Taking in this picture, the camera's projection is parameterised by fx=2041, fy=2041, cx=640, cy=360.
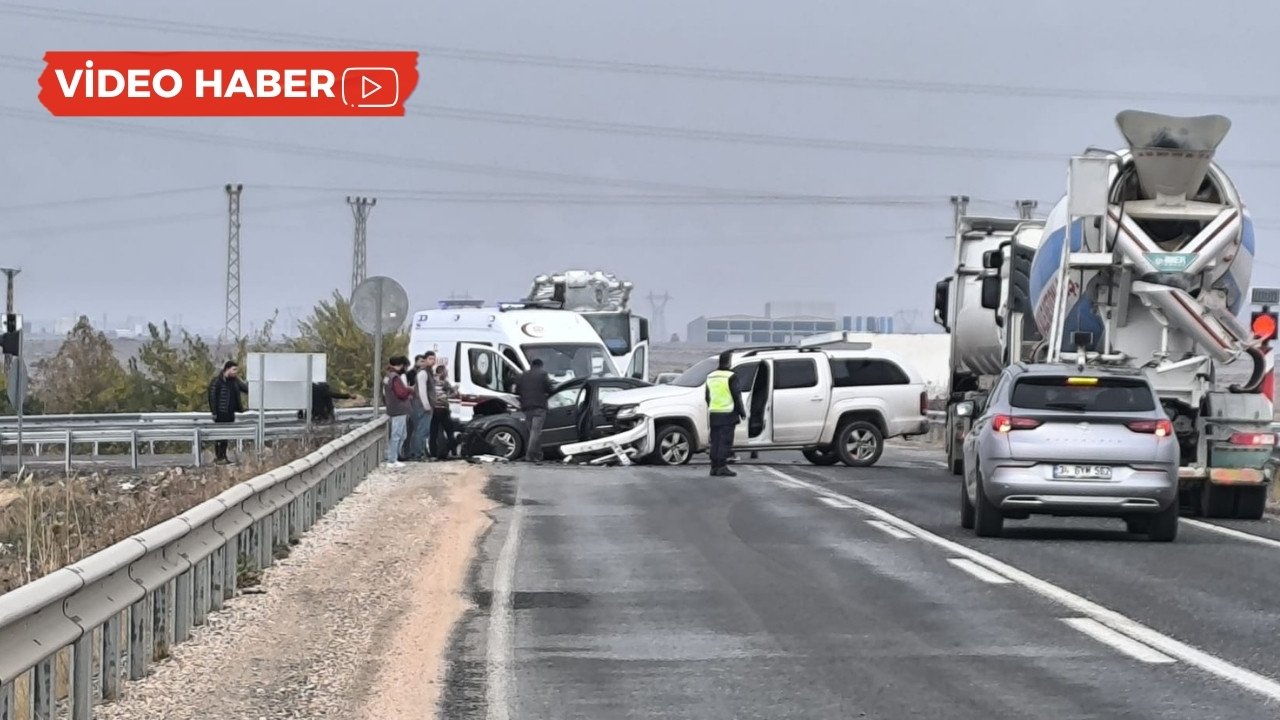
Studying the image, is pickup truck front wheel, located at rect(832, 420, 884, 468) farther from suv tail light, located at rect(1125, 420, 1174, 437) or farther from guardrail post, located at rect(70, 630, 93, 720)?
guardrail post, located at rect(70, 630, 93, 720)

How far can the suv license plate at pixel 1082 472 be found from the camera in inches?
724

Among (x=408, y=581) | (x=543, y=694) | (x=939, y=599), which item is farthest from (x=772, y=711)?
(x=408, y=581)

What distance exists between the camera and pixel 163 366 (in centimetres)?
6347

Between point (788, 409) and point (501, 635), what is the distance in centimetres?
2145

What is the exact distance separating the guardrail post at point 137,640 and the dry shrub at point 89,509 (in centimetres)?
130

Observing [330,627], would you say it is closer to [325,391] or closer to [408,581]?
[408,581]

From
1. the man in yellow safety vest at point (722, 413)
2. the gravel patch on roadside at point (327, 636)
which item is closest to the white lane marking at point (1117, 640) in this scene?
the gravel patch on roadside at point (327, 636)

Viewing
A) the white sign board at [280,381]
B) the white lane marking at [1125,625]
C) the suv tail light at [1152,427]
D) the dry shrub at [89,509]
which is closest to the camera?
the white lane marking at [1125,625]

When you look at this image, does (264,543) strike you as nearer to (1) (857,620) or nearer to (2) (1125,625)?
(1) (857,620)

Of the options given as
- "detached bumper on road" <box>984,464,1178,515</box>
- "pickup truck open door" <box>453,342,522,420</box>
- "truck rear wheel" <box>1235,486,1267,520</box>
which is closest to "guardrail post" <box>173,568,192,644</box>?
"detached bumper on road" <box>984,464,1178,515</box>

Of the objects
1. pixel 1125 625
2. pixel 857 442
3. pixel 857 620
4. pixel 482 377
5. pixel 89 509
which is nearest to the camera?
pixel 1125 625

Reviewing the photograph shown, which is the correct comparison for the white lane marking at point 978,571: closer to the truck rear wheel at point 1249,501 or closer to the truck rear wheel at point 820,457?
the truck rear wheel at point 1249,501

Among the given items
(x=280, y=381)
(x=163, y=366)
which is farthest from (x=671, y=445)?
(x=163, y=366)

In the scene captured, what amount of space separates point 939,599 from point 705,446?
19516mm
